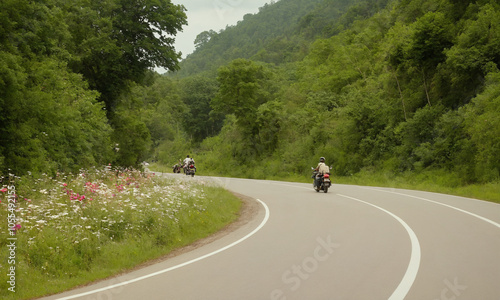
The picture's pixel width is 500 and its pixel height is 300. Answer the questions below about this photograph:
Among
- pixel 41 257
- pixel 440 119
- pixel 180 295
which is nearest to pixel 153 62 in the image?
pixel 440 119

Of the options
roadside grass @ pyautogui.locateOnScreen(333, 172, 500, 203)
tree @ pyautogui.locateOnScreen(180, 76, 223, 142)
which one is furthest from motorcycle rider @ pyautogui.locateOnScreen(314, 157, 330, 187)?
tree @ pyautogui.locateOnScreen(180, 76, 223, 142)

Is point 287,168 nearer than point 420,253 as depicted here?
No

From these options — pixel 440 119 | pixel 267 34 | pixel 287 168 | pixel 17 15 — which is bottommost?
pixel 287 168

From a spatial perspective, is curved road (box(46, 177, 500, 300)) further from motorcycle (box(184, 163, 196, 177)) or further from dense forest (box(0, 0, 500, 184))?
motorcycle (box(184, 163, 196, 177))

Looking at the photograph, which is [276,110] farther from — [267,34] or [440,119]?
[267,34]

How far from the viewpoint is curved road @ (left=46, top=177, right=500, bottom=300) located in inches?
244

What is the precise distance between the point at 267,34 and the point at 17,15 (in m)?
183

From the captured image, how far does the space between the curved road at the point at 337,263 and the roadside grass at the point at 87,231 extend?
82 cm

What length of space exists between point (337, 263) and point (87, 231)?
5.21 meters

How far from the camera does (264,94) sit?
52.2 metres

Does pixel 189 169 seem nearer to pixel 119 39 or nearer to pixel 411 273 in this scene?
pixel 119 39

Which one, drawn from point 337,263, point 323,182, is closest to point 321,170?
point 323,182

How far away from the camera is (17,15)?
14.4 metres

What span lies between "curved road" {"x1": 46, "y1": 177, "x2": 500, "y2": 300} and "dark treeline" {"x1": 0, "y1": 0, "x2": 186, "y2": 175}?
780 centimetres
